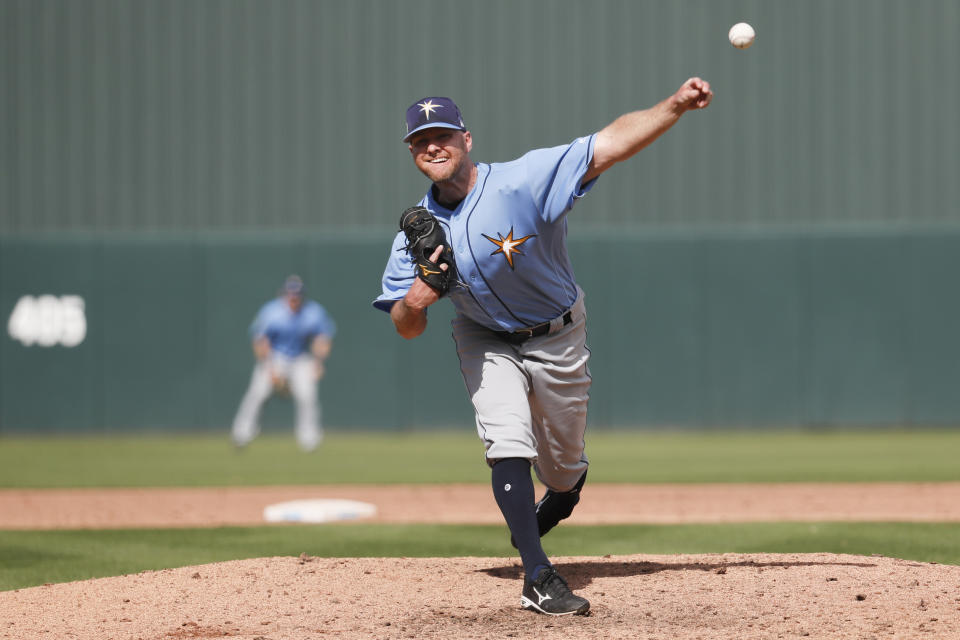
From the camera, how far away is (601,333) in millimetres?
15555

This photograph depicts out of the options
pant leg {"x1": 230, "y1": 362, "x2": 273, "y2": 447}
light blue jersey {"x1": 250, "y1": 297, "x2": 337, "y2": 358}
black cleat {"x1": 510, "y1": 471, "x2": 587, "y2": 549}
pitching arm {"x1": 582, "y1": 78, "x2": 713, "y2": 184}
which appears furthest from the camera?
light blue jersey {"x1": 250, "y1": 297, "x2": 337, "y2": 358}

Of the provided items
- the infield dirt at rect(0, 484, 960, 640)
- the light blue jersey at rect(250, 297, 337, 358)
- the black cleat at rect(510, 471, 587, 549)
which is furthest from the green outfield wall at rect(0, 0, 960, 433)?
the infield dirt at rect(0, 484, 960, 640)

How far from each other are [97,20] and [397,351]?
6.60 meters

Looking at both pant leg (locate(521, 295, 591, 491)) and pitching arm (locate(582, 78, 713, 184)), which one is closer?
pitching arm (locate(582, 78, 713, 184))

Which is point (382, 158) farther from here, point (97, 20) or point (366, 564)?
point (366, 564)

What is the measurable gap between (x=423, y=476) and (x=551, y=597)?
6515 mm

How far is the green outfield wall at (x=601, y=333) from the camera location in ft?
50.5

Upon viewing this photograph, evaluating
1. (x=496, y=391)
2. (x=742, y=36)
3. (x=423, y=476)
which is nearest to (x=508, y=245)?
(x=496, y=391)

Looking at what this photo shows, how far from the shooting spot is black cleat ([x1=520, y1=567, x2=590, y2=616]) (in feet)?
13.4

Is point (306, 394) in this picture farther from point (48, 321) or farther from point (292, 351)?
point (48, 321)

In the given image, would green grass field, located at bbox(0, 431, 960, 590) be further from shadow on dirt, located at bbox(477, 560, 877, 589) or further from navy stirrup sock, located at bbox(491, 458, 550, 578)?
navy stirrup sock, located at bbox(491, 458, 550, 578)

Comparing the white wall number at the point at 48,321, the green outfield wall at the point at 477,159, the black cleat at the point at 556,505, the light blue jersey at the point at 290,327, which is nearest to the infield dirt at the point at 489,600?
the black cleat at the point at 556,505

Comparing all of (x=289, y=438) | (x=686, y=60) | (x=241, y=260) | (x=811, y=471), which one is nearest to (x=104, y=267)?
(x=241, y=260)

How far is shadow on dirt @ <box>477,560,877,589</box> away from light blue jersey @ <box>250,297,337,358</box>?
27.9ft
